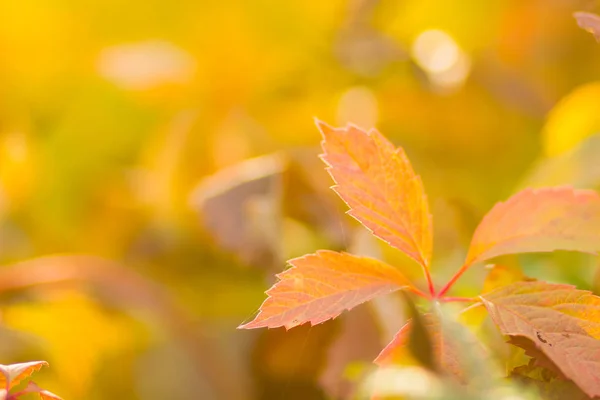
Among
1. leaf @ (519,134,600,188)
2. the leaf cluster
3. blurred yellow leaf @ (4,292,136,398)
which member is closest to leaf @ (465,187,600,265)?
the leaf cluster

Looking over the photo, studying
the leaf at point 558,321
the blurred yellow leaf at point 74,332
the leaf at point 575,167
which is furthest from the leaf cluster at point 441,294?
the blurred yellow leaf at point 74,332

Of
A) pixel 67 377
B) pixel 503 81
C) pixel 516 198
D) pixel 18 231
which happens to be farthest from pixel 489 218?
pixel 18 231

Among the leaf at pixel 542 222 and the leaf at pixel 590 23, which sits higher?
the leaf at pixel 590 23

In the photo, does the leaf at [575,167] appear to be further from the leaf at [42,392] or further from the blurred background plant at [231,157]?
the leaf at [42,392]

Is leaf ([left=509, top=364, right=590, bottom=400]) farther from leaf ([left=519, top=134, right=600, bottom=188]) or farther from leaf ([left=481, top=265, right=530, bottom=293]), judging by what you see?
leaf ([left=519, top=134, right=600, bottom=188])

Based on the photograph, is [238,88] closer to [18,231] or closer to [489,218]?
[18,231]

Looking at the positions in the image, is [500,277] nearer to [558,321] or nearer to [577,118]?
[558,321]
